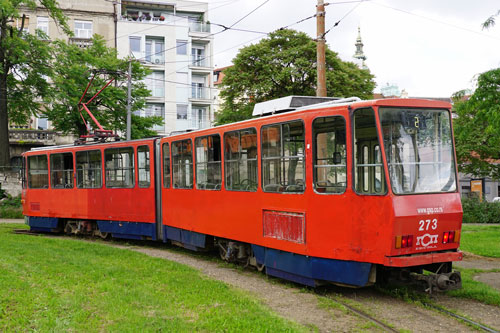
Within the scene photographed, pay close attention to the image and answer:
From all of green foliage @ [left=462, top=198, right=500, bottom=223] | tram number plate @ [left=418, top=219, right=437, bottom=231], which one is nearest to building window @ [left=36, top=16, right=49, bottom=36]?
green foliage @ [left=462, top=198, right=500, bottom=223]

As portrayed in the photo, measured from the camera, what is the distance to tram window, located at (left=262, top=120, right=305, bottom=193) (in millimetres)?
8141

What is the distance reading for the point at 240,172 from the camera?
9609 mm

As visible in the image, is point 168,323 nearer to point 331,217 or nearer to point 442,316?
point 331,217

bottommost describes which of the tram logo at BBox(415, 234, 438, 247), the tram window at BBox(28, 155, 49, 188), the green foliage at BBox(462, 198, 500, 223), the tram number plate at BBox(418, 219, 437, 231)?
the green foliage at BBox(462, 198, 500, 223)

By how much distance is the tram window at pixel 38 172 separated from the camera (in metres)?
17.0

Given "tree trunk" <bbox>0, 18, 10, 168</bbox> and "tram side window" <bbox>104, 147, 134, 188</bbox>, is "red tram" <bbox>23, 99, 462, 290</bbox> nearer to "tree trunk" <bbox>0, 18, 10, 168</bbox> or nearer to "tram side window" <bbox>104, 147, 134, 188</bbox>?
"tram side window" <bbox>104, 147, 134, 188</bbox>

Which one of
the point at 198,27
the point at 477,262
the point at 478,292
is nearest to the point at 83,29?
the point at 198,27

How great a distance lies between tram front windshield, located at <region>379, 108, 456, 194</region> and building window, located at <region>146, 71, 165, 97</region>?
35.4 meters

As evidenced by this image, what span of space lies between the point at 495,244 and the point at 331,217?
28.6 ft

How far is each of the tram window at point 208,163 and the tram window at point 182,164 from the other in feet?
1.29

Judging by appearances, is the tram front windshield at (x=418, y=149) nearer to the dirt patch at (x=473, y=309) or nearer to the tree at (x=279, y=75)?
the dirt patch at (x=473, y=309)

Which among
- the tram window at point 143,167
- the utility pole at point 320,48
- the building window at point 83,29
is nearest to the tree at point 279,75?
the building window at point 83,29

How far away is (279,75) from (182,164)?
19.1 m

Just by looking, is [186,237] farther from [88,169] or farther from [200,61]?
[200,61]
